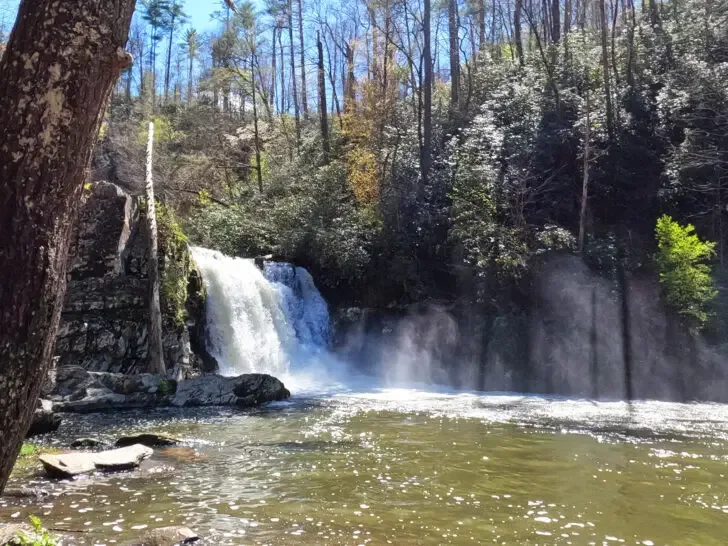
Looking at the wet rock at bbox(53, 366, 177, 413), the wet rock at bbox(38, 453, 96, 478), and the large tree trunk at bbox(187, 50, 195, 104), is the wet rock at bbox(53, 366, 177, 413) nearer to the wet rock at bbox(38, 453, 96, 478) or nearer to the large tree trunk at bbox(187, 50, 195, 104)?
the wet rock at bbox(38, 453, 96, 478)

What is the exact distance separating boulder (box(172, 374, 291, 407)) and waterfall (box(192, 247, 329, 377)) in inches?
121

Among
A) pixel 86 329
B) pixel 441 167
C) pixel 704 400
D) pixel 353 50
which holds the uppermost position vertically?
pixel 353 50

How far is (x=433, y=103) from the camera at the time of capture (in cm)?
2900

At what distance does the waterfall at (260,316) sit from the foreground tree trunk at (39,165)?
14452 mm

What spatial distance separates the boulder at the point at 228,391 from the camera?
12.7 m

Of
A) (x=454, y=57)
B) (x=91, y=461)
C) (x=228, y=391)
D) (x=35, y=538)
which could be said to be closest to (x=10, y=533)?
(x=35, y=538)

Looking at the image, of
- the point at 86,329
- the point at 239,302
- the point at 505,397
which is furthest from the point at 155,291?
the point at 505,397

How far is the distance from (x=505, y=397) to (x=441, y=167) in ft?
35.9

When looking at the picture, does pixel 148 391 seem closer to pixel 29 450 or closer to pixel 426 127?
pixel 29 450

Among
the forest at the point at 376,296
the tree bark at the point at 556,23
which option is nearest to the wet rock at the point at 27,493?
the forest at the point at 376,296

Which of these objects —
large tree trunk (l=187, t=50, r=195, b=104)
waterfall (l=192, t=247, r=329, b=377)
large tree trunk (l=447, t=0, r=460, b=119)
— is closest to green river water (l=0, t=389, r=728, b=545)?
waterfall (l=192, t=247, r=329, b=377)

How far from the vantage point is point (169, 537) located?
4.65m

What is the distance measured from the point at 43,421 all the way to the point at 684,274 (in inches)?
570

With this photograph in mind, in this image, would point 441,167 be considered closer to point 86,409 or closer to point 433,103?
point 433,103
